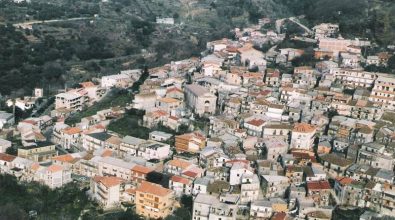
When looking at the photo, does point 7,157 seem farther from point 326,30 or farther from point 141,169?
point 326,30

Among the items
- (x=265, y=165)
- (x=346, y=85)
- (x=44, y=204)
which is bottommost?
(x=44, y=204)

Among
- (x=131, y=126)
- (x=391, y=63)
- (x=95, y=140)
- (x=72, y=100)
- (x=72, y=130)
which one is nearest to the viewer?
(x=95, y=140)

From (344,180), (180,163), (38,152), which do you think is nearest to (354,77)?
(344,180)

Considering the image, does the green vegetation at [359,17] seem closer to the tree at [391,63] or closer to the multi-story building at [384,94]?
the tree at [391,63]

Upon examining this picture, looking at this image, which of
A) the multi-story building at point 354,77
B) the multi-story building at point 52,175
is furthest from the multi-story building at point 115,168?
the multi-story building at point 354,77

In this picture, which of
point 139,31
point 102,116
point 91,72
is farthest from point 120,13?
point 102,116

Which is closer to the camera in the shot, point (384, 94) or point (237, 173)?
point (237, 173)

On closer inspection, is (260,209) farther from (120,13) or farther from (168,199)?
(120,13)
